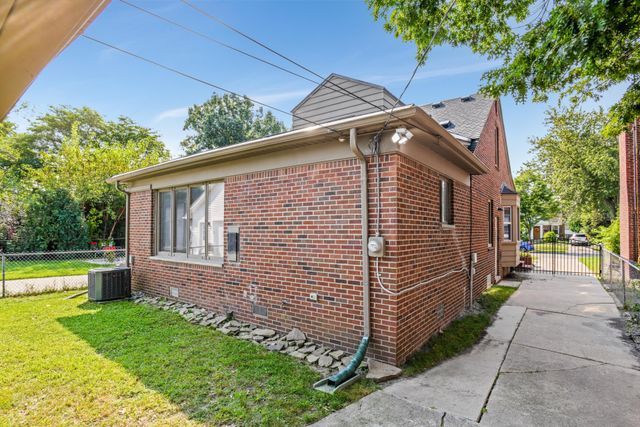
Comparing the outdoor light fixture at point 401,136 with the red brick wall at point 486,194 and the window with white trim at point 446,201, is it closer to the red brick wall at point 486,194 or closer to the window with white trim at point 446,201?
the window with white trim at point 446,201

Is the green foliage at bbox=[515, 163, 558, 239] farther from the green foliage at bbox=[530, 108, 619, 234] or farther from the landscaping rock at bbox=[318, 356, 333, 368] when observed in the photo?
the landscaping rock at bbox=[318, 356, 333, 368]

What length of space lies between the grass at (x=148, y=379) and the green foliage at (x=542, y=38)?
4.93 metres

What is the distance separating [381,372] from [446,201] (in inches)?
142

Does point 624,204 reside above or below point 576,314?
above

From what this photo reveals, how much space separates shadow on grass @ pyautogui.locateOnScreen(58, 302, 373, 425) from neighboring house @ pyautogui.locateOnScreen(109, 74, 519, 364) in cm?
79

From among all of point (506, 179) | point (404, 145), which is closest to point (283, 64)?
point (404, 145)

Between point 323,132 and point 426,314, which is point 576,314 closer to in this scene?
point 426,314

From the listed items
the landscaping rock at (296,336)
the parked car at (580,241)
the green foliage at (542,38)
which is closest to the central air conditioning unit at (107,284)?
the landscaping rock at (296,336)

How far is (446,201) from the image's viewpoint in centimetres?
613

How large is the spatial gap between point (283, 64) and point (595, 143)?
24.1 m

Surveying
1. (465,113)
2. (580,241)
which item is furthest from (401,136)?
(580,241)

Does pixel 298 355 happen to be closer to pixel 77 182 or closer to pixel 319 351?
pixel 319 351

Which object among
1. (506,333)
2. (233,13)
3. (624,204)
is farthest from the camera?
(624,204)

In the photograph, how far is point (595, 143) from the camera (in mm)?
20172
